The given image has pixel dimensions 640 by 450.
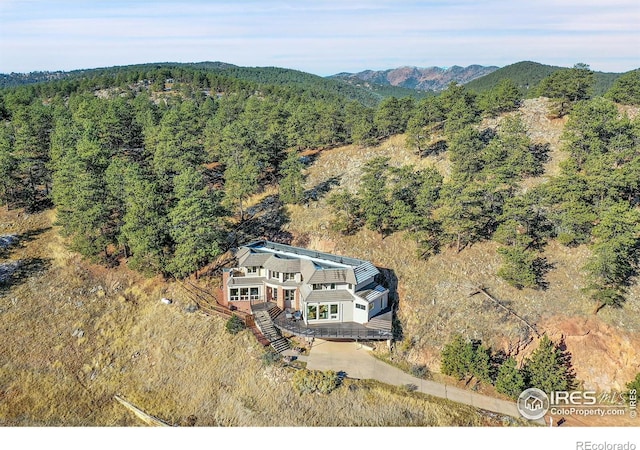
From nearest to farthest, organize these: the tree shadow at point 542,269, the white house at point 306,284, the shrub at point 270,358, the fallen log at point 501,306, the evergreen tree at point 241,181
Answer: the shrub at point 270,358
the fallen log at point 501,306
the white house at point 306,284
the tree shadow at point 542,269
the evergreen tree at point 241,181

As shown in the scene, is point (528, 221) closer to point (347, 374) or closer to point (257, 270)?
point (347, 374)

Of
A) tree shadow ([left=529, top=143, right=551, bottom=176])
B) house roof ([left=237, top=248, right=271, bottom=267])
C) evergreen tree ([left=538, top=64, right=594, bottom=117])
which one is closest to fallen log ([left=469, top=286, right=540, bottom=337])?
house roof ([left=237, top=248, right=271, bottom=267])

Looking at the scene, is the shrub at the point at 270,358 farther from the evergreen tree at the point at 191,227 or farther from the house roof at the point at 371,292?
the evergreen tree at the point at 191,227

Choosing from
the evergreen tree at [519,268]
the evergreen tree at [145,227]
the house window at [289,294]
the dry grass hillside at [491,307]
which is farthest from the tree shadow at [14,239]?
the evergreen tree at [519,268]

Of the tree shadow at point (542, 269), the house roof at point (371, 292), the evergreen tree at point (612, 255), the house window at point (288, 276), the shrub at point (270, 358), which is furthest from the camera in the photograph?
the house window at point (288, 276)

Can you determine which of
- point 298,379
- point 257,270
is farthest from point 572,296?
point 257,270

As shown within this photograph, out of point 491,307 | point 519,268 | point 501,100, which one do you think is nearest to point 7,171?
point 491,307
